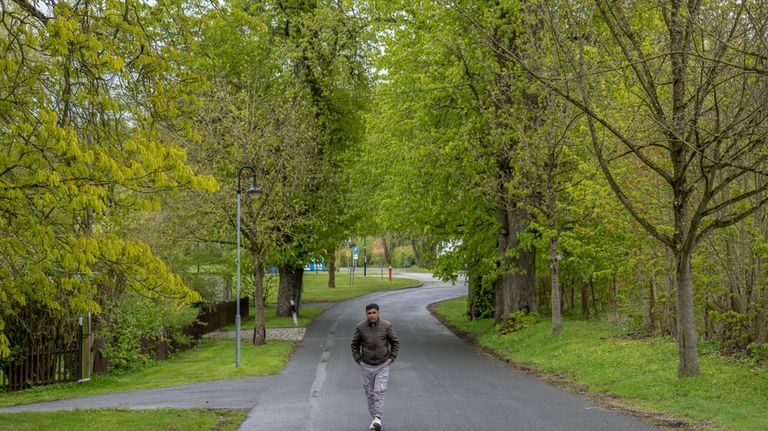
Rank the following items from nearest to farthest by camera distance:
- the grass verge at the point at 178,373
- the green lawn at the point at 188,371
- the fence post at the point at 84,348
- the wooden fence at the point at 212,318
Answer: the grass verge at the point at 178,373
the green lawn at the point at 188,371
the fence post at the point at 84,348
the wooden fence at the point at 212,318

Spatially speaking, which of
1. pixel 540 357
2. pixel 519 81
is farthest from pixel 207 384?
pixel 519 81

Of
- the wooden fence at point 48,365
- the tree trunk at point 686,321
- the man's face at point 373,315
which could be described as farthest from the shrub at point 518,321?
the man's face at point 373,315

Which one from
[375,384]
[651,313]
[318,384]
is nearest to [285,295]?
[651,313]

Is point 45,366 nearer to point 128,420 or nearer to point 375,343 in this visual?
point 128,420

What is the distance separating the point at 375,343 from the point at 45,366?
11843 millimetres

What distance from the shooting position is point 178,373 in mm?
19672

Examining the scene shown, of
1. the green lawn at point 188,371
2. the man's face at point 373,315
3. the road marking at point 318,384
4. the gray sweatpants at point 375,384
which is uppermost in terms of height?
the man's face at point 373,315

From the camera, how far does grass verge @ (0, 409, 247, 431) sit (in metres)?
11.0

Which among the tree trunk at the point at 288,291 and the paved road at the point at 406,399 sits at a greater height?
the tree trunk at the point at 288,291

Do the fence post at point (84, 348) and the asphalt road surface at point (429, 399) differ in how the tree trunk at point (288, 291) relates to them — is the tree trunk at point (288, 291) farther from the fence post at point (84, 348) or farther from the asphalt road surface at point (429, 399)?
the fence post at point (84, 348)

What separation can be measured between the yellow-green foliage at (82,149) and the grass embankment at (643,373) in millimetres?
7554

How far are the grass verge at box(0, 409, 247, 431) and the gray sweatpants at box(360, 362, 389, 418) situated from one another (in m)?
2.11

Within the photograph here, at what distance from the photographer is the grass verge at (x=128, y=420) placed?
36.0 feet

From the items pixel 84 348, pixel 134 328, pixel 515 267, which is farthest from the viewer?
pixel 515 267
